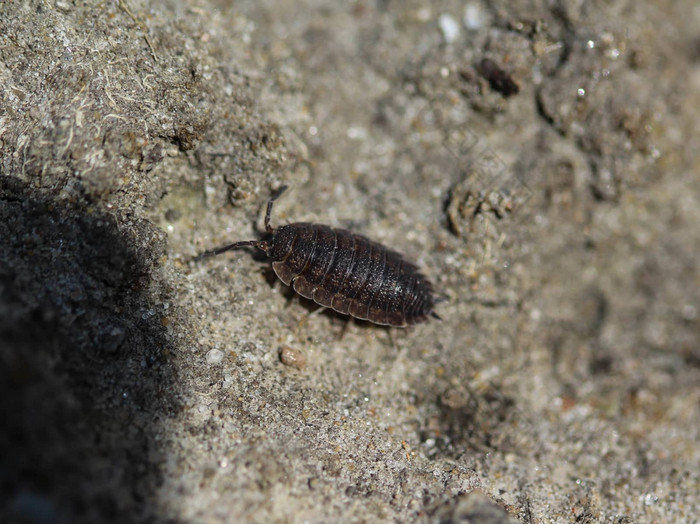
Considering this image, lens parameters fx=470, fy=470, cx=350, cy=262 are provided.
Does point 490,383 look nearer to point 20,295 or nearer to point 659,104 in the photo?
point 659,104

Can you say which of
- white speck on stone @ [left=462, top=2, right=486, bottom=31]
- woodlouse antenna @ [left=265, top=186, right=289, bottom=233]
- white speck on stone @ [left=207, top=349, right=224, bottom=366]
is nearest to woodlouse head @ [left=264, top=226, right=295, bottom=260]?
woodlouse antenna @ [left=265, top=186, right=289, bottom=233]

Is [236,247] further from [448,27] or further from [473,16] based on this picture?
[473,16]

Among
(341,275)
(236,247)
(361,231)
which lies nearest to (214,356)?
(236,247)

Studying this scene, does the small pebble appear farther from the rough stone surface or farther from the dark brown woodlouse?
the dark brown woodlouse

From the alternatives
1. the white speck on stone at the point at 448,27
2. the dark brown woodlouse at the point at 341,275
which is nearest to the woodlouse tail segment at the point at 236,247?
the dark brown woodlouse at the point at 341,275

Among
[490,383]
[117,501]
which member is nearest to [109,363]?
[117,501]

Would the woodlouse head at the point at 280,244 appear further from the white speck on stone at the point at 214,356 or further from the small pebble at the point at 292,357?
the white speck on stone at the point at 214,356
